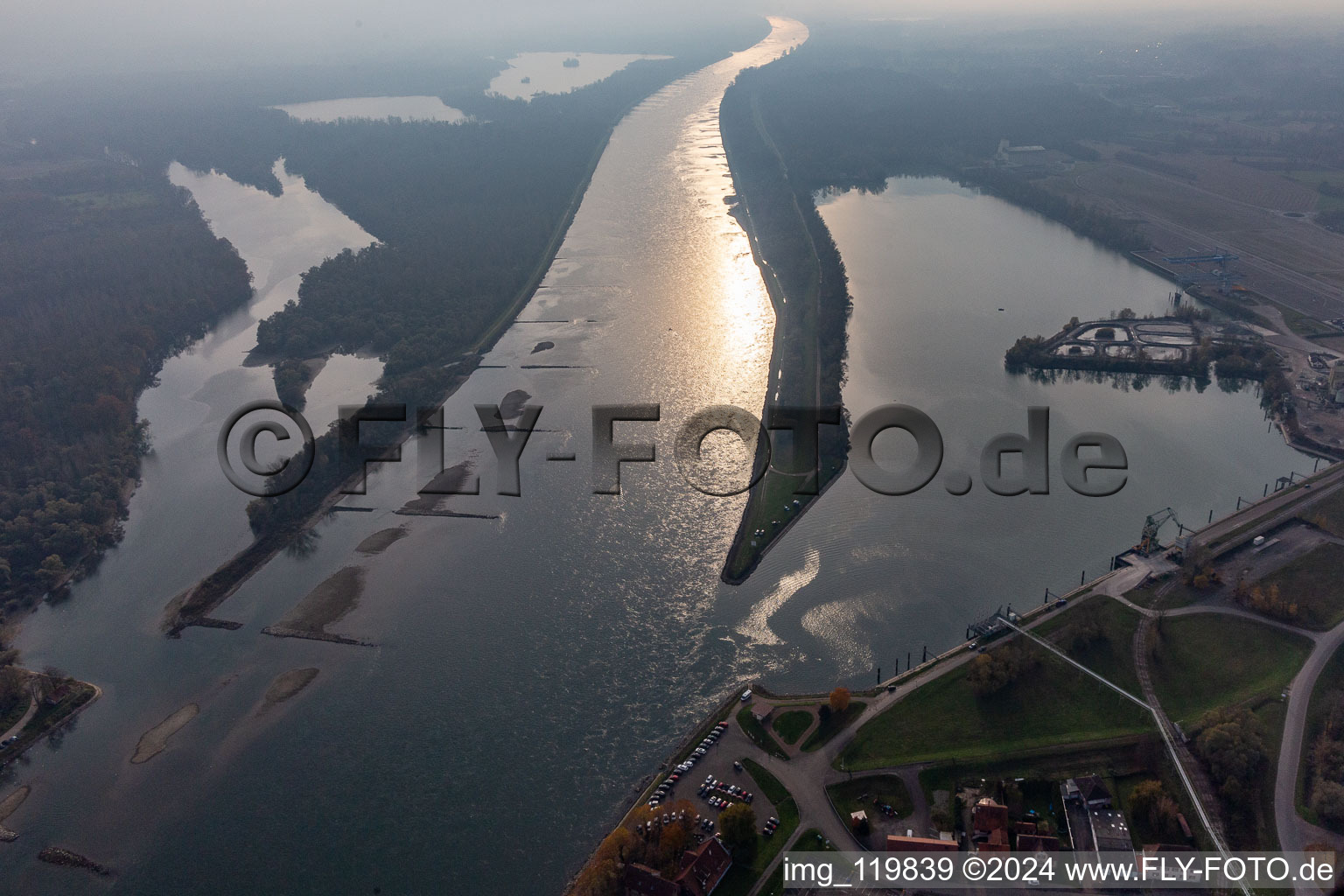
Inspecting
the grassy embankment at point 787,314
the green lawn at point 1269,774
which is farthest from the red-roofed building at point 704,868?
the green lawn at point 1269,774

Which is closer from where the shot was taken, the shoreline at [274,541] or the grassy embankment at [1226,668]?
the grassy embankment at [1226,668]

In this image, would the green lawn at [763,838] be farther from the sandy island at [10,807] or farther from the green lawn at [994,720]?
the sandy island at [10,807]

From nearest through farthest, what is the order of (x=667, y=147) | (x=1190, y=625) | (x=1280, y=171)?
(x=1190, y=625)
(x=1280, y=171)
(x=667, y=147)

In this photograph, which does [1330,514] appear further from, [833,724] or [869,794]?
[869,794]

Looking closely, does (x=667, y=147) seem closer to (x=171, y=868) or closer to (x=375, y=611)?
(x=375, y=611)

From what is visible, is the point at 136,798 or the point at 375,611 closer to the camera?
the point at 136,798

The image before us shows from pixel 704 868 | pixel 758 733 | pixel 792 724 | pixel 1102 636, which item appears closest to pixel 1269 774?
pixel 1102 636

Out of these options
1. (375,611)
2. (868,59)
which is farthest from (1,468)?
(868,59)
